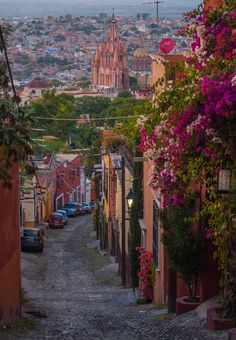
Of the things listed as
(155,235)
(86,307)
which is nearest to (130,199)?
(155,235)

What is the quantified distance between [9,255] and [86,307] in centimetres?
511

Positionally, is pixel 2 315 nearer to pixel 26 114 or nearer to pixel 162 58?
pixel 26 114

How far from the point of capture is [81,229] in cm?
5925

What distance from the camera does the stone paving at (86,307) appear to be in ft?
52.2

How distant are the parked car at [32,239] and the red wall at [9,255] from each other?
22.2m

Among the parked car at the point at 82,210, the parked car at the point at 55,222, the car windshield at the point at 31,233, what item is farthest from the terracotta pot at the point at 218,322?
the parked car at the point at 82,210

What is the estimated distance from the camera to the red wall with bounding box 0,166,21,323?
633 inches

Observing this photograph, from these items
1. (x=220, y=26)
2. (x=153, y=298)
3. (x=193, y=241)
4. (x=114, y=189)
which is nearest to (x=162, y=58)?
(x=193, y=241)

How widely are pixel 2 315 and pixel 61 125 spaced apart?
239 feet

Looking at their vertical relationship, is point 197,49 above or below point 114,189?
above

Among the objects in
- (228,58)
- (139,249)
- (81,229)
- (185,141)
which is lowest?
A: (81,229)

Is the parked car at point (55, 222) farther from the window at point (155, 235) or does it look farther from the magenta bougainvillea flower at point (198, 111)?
the magenta bougainvillea flower at point (198, 111)

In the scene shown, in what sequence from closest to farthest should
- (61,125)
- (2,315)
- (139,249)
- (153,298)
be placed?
1. (2,315)
2. (153,298)
3. (139,249)
4. (61,125)

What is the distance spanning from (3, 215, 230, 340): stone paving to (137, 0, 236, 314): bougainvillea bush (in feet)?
6.01
